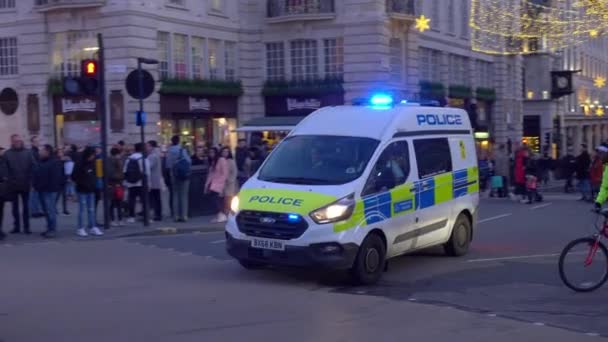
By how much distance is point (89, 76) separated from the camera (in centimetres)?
1759

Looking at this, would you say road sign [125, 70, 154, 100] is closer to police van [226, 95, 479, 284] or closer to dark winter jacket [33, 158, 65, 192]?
dark winter jacket [33, 158, 65, 192]

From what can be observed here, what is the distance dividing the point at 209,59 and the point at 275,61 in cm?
370

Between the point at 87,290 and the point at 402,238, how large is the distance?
13.7 feet

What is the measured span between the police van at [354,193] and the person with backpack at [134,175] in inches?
273

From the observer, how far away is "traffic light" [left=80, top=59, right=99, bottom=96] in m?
17.6

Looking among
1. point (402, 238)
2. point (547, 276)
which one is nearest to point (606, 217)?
point (547, 276)

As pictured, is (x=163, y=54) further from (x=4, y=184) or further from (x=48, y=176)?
(x=4, y=184)

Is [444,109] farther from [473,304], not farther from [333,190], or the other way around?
[473,304]

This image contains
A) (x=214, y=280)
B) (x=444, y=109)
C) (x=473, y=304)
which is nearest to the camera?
(x=473, y=304)

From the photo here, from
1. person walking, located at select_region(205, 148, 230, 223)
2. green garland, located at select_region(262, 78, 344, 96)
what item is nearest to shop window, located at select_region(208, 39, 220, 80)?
green garland, located at select_region(262, 78, 344, 96)

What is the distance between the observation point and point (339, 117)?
1300 cm

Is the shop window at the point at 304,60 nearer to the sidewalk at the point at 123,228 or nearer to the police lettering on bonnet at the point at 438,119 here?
the sidewalk at the point at 123,228

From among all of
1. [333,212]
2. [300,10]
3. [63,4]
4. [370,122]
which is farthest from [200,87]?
[333,212]

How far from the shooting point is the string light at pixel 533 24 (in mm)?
25125
